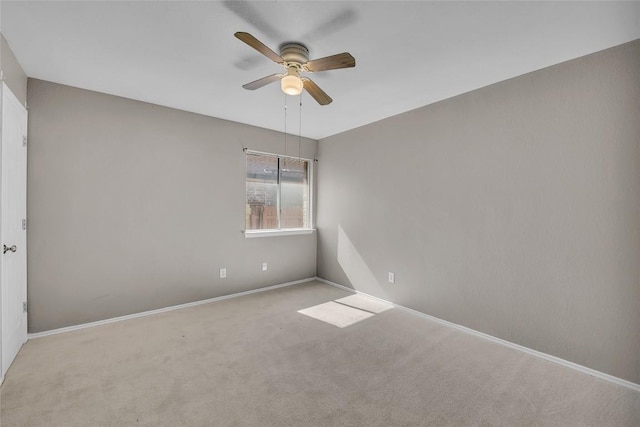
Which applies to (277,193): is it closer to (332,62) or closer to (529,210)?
(332,62)

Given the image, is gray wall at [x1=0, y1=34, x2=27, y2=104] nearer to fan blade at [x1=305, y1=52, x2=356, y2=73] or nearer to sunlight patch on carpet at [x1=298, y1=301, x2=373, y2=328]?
fan blade at [x1=305, y1=52, x2=356, y2=73]

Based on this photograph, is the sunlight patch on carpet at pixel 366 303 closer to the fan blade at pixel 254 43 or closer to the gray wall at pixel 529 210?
the gray wall at pixel 529 210

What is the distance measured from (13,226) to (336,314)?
3.09 meters

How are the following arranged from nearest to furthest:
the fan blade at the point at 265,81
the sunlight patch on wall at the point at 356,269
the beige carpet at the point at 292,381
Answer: the beige carpet at the point at 292,381 → the fan blade at the point at 265,81 → the sunlight patch on wall at the point at 356,269

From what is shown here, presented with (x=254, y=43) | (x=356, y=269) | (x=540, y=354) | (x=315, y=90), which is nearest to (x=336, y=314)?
(x=356, y=269)

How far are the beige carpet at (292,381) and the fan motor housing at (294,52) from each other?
236cm

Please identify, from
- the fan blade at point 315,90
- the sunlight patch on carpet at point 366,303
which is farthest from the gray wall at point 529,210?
the fan blade at point 315,90

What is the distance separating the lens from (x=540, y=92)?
2.46 metres

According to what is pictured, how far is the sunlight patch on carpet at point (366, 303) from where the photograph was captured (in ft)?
11.8

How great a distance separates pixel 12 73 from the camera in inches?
89.8

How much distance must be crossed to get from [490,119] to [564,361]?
2.20 m

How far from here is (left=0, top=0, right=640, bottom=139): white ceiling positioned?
5.83ft

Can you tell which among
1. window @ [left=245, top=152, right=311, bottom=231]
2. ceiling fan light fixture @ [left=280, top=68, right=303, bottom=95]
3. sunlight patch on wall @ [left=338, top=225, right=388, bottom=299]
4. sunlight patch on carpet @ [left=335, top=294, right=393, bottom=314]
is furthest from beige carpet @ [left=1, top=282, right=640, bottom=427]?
ceiling fan light fixture @ [left=280, top=68, right=303, bottom=95]

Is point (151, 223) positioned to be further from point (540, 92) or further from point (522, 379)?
point (540, 92)
